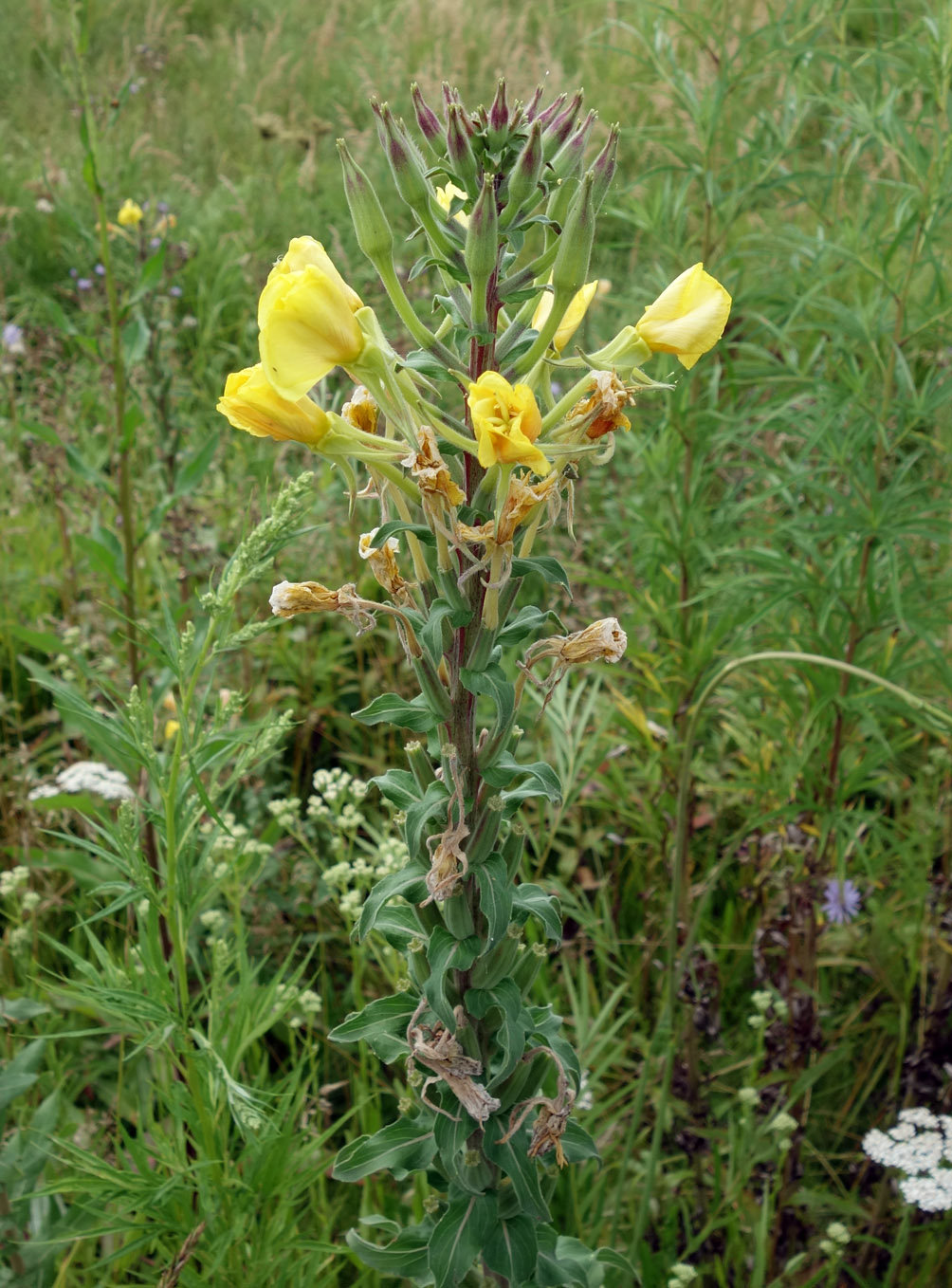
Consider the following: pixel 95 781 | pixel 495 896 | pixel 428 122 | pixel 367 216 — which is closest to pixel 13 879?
pixel 95 781

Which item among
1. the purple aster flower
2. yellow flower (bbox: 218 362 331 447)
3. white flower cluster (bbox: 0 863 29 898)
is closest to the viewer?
yellow flower (bbox: 218 362 331 447)

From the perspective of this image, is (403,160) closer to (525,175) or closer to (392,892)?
(525,175)

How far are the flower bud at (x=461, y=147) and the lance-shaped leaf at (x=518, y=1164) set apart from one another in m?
1.20

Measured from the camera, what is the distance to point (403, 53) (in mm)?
7598

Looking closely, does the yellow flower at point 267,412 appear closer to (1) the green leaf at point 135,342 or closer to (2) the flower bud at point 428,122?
(2) the flower bud at point 428,122

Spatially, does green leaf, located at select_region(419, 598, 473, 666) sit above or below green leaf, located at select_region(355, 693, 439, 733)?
above

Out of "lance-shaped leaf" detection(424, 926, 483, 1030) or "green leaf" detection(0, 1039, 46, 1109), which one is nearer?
"lance-shaped leaf" detection(424, 926, 483, 1030)

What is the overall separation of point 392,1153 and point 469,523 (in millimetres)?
871

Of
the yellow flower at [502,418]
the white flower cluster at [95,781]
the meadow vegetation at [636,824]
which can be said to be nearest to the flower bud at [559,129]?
the yellow flower at [502,418]

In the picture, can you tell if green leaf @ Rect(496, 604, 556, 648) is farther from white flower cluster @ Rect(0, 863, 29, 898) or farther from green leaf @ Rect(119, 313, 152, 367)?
green leaf @ Rect(119, 313, 152, 367)

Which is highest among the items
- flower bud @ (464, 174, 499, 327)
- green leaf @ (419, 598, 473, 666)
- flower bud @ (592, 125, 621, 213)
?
flower bud @ (592, 125, 621, 213)

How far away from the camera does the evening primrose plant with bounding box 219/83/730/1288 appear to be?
1.14 m

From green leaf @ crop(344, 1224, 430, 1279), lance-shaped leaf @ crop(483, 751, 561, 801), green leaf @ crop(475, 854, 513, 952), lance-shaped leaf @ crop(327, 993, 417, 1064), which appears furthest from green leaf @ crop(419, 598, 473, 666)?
green leaf @ crop(344, 1224, 430, 1279)

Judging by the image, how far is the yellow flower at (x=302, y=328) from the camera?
1.09 metres
